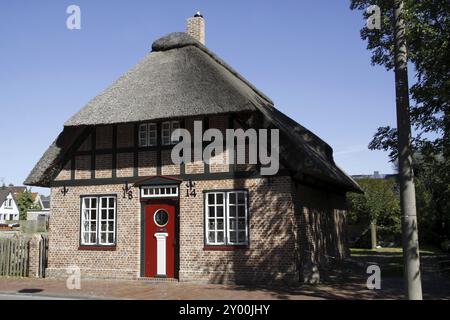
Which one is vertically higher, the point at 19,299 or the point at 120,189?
the point at 120,189

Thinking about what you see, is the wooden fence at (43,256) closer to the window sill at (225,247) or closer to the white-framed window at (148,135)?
the white-framed window at (148,135)

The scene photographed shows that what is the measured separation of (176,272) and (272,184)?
13.5 feet

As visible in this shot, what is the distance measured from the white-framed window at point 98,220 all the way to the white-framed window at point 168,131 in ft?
8.51

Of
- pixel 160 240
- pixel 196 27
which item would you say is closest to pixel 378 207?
pixel 196 27

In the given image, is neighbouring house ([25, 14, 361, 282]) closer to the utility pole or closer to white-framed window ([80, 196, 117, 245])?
white-framed window ([80, 196, 117, 245])

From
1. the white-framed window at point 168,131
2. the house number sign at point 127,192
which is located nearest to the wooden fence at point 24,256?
the house number sign at point 127,192

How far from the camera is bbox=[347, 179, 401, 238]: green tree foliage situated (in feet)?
103

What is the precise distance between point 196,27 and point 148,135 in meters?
6.88

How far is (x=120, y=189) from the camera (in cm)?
1590

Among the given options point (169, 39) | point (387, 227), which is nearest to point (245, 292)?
point (169, 39)

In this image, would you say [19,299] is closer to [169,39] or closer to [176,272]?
[176,272]

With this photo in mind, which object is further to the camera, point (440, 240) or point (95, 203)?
point (440, 240)

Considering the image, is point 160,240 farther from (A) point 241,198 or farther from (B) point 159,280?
(A) point 241,198

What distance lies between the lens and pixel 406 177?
7.36 meters
